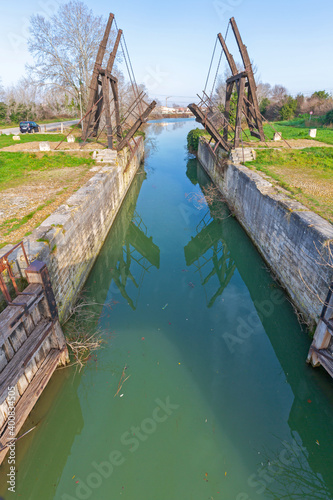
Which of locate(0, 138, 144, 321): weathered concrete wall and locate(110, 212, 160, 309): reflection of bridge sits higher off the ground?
locate(0, 138, 144, 321): weathered concrete wall

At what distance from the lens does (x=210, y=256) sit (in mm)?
10320

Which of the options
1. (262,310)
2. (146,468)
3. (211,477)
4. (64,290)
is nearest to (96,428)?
(146,468)

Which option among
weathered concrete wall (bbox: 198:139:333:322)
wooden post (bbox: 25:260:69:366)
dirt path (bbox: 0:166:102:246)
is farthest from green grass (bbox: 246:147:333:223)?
dirt path (bbox: 0:166:102:246)

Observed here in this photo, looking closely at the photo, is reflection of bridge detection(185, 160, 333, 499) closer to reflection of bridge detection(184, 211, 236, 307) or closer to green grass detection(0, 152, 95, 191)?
reflection of bridge detection(184, 211, 236, 307)

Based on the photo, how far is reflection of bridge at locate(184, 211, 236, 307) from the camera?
9.00 m

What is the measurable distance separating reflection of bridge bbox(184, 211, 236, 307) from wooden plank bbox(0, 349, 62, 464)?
162 inches

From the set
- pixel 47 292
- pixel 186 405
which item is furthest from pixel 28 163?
pixel 186 405

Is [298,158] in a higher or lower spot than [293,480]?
higher

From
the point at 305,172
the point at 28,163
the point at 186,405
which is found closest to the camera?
the point at 186,405

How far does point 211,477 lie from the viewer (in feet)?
13.5

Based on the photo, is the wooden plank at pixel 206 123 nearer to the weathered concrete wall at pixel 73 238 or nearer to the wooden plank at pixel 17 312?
the weathered concrete wall at pixel 73 238

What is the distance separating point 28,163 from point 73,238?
26.9ft

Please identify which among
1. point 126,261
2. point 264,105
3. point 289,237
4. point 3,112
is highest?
point 264,105

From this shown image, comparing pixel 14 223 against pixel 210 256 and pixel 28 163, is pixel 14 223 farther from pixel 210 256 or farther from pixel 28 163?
pixel 28 163
